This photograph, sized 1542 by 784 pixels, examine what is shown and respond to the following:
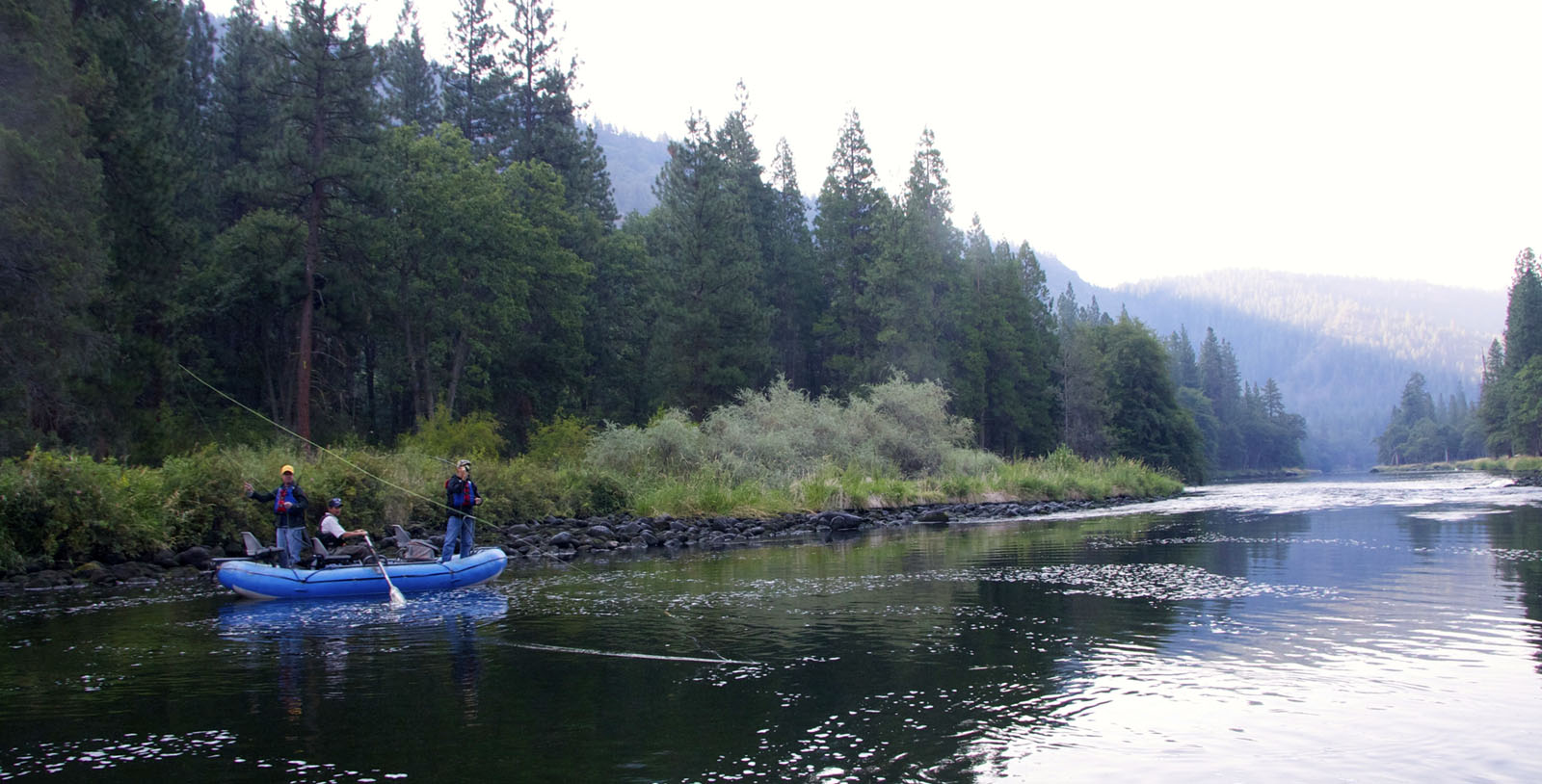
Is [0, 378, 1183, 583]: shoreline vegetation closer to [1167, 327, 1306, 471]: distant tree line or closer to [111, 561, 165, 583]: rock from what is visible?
[111, 561, 165, 583]: rock

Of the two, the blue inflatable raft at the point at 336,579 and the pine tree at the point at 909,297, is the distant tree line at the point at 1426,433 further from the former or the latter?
the blue inflatable raft at the point at 336,579

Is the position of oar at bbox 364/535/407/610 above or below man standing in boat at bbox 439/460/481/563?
below

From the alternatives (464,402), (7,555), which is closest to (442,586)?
(7,555)

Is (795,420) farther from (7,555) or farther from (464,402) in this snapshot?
(7,555)

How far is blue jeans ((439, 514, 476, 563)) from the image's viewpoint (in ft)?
64.0

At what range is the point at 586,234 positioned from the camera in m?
55.2

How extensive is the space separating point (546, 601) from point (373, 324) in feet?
103

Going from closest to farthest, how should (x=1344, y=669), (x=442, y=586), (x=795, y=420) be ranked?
(x=1344, y=669) → (x=442, y=586) → (x=795, y=420)

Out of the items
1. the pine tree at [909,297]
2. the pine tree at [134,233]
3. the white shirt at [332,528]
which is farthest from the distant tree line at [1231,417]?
the white shirt at [332,528]

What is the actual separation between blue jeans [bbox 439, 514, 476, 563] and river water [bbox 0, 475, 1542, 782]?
1651 millimetres

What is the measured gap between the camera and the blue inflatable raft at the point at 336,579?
666 inches

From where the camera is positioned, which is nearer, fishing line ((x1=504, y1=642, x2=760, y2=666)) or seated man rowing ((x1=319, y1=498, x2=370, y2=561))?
fishing line ((x1=504, y1=642, x2=760, y2=666))

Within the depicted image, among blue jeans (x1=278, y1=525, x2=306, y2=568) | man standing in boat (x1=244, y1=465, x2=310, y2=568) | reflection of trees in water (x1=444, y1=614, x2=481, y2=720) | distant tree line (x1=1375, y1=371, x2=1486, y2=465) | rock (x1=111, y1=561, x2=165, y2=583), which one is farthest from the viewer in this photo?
distant tree line (x1=1375, y1=371, x2=1486, y2=465)

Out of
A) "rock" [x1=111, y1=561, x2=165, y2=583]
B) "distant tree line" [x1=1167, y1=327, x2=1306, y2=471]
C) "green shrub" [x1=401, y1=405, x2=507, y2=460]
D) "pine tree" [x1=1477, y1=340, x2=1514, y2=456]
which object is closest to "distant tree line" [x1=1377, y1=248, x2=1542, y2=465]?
"pine tree" [x1=1477, y1=340, x2=1514, y2=456]
